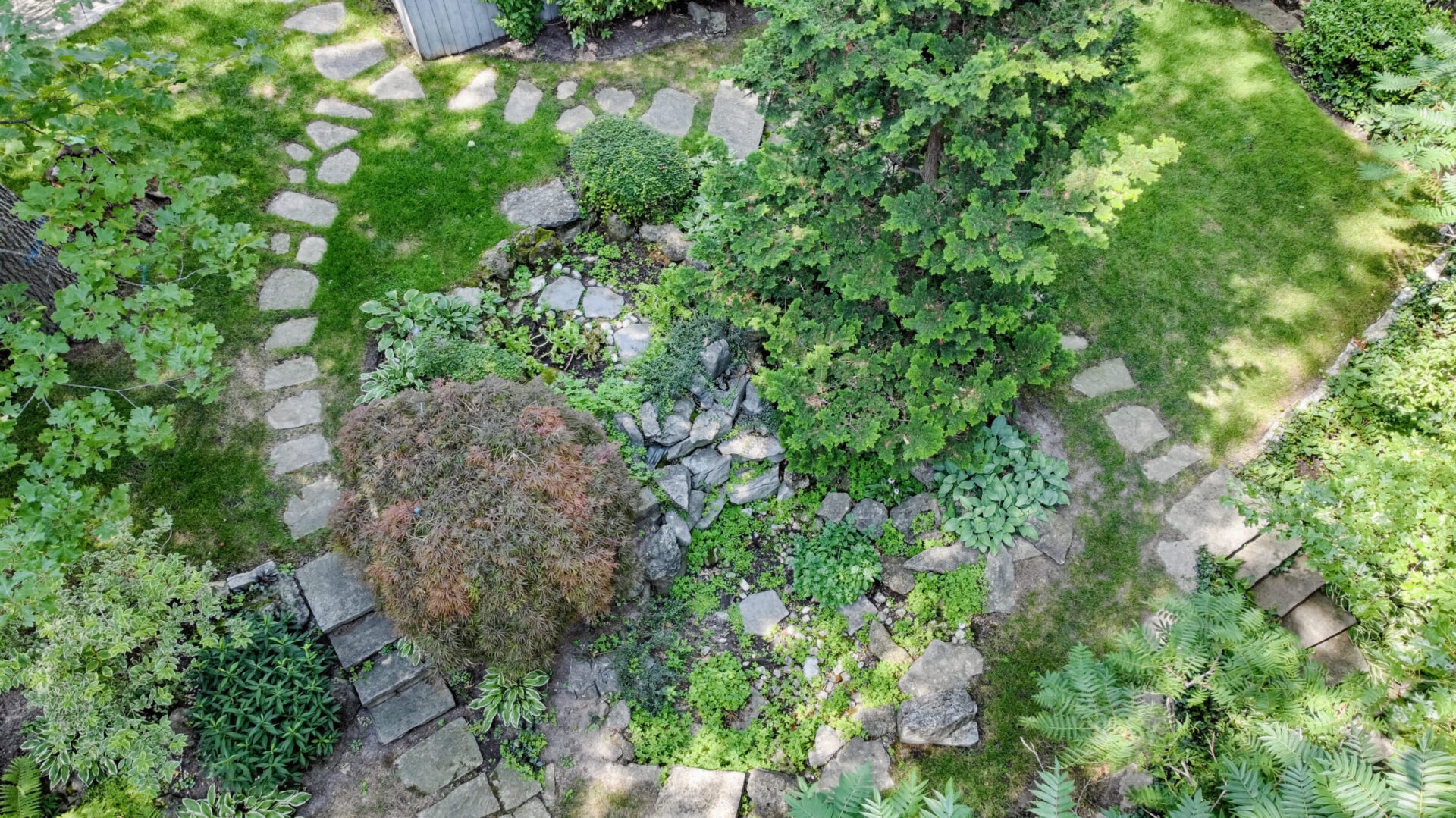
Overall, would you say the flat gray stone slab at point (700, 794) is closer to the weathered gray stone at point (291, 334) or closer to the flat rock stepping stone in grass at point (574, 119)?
the weathered gray stone at point (291, 334)

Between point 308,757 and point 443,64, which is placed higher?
point 443,64

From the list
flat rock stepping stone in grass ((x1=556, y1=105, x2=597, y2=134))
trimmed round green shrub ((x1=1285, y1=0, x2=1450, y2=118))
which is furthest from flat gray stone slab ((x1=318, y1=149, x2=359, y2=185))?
trimmed round green shrub ((x1=1285, y1=0, x2=1450, y2=118))

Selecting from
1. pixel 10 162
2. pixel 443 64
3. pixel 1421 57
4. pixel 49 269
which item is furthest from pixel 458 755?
pixel 1421 57

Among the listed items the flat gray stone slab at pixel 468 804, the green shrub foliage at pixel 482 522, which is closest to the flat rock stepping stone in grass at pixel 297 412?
the green shrub foliage at pixel 482 522

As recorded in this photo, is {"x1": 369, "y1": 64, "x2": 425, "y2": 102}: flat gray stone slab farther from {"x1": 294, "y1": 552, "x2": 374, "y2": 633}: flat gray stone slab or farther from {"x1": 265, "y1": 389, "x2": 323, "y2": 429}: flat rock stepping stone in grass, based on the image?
{"x1": 294, "y1": 552, "x2": 374, "y2": 633}: flat gray stone slab

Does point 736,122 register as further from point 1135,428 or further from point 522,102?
point 1135,428

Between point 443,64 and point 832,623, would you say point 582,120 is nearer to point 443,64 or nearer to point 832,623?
point 443,64
